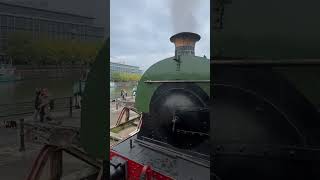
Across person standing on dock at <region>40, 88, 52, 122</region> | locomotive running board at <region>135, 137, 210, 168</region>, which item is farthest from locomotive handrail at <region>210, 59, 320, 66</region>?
locomotive running board at <region>135, 137, 210, 168</region>

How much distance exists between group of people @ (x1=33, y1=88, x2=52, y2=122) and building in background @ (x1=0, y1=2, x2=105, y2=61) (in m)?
0.25

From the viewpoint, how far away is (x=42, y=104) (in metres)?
1.55

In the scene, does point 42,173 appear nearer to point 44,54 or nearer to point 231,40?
point 44,54

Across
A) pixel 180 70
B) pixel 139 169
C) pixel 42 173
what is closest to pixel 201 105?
pixel 180 70

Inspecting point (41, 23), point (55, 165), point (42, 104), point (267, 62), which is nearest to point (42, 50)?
point (41, 23)

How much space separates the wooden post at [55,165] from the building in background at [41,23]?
0.59 metres

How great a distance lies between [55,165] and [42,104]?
1.13 feet

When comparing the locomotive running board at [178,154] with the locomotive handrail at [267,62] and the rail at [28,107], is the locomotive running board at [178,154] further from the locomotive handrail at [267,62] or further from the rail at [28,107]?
the locomotive handrail at [267,62]

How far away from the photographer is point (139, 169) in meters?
3.24

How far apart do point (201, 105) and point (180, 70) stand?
0.47 meters

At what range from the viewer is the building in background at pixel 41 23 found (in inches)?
53.3

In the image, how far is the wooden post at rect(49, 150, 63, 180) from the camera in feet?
5.25

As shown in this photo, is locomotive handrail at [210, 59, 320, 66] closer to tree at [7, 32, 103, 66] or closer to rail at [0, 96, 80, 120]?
tree at [7, 32, 103, 66]

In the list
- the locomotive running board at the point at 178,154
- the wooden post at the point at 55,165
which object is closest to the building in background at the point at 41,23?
the wooden post at the point at 55,165
